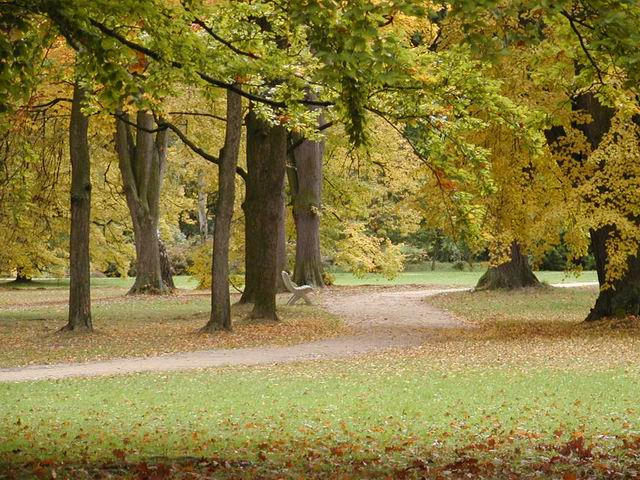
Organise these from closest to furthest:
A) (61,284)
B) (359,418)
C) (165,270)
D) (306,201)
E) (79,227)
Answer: (359,418) → (79,227) → (306,201) → (165,270) → (61,284)

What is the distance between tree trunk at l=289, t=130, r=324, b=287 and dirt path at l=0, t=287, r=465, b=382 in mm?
6317

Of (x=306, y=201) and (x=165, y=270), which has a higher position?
(x=306, y=201)

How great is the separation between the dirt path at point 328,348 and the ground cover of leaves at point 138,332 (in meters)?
0.66

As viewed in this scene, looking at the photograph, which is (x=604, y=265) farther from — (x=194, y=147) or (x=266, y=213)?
(x=194, y=147)

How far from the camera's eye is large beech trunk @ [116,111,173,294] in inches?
1427

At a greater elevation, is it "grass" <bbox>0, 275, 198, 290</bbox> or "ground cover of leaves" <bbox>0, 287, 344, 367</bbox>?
"grass" <bbox>0, 275, 198, 290</bbox>

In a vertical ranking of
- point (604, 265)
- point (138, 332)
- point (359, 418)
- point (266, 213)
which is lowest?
point (359, 418)

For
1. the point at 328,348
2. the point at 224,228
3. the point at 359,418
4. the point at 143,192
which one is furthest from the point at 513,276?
the point at 359,418

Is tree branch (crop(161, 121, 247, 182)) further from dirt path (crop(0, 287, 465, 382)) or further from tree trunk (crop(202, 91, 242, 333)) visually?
dirt path (crop(0, 287, 465, 382))

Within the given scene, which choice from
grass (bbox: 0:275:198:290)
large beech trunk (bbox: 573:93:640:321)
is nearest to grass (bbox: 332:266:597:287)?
grass (bbox: 0:275:198:290)

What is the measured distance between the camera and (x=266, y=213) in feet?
79.7

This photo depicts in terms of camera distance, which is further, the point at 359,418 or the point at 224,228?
the point at 224,228

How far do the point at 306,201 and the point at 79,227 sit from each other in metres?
17.9

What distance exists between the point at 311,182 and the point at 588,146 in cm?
1832
